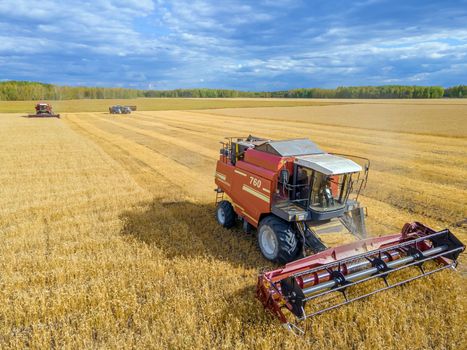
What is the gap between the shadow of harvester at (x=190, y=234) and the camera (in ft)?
22.3

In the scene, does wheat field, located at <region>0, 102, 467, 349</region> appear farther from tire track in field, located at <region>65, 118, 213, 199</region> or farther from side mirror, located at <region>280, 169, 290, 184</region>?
side mirror, located at <region>280, 169, 290, 184</region>

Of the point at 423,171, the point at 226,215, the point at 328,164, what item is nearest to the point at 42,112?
the point at 226,215

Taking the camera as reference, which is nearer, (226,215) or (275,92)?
(226,215)

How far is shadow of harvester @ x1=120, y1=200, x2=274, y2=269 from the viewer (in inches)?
267

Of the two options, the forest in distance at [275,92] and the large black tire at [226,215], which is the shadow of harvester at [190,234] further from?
the forest in distance at [275,92]

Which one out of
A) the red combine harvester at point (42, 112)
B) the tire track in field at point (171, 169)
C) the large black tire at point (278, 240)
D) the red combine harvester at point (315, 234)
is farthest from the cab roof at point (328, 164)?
the red combine harvester at point (42, 112)

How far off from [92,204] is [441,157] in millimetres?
16300

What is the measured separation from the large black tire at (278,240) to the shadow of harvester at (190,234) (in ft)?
1.00

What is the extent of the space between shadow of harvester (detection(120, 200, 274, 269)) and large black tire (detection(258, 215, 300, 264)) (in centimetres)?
30

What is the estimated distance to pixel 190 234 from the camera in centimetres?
777

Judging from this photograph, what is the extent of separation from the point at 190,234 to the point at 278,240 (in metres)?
2.55

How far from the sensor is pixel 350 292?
18.2 feet

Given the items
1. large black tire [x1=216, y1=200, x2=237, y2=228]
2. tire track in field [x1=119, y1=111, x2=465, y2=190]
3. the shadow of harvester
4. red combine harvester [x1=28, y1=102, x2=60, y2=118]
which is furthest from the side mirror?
red combine harvester [x1=28, y1=102, x2=60, y2=118]

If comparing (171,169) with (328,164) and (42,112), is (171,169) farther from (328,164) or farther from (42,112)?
(42,112)
